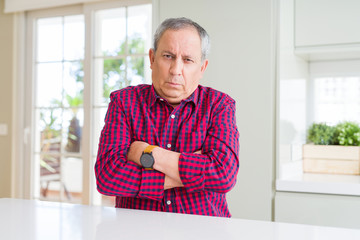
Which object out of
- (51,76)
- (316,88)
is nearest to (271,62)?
(316,88)

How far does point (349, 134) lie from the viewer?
2.57 m

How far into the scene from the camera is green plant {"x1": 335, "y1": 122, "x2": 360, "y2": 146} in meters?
2.54

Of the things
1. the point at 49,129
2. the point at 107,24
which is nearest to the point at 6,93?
the point at 49,129

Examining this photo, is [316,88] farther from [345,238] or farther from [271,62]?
[345,238]

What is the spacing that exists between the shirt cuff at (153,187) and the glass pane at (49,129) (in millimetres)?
2547

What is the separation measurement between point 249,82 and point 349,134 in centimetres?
82

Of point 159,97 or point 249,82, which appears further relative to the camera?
point 249,82

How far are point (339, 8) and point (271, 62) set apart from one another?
0.54 metres

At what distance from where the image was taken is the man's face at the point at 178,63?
1.42m

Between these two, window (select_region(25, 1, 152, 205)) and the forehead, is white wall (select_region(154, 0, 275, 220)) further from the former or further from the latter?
window (select_region(25, 1, 152, 205))

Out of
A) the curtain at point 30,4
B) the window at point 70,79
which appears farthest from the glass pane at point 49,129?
the curtain at point 30,4

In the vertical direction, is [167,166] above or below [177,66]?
below

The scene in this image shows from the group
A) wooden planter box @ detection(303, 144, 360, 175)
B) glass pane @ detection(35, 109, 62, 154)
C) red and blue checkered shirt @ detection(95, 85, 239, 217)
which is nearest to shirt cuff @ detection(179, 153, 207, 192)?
red and blue checkered shirt @ detection(95, 85, 239, 217)

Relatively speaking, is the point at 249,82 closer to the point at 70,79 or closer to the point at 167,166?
the point at 167,166
